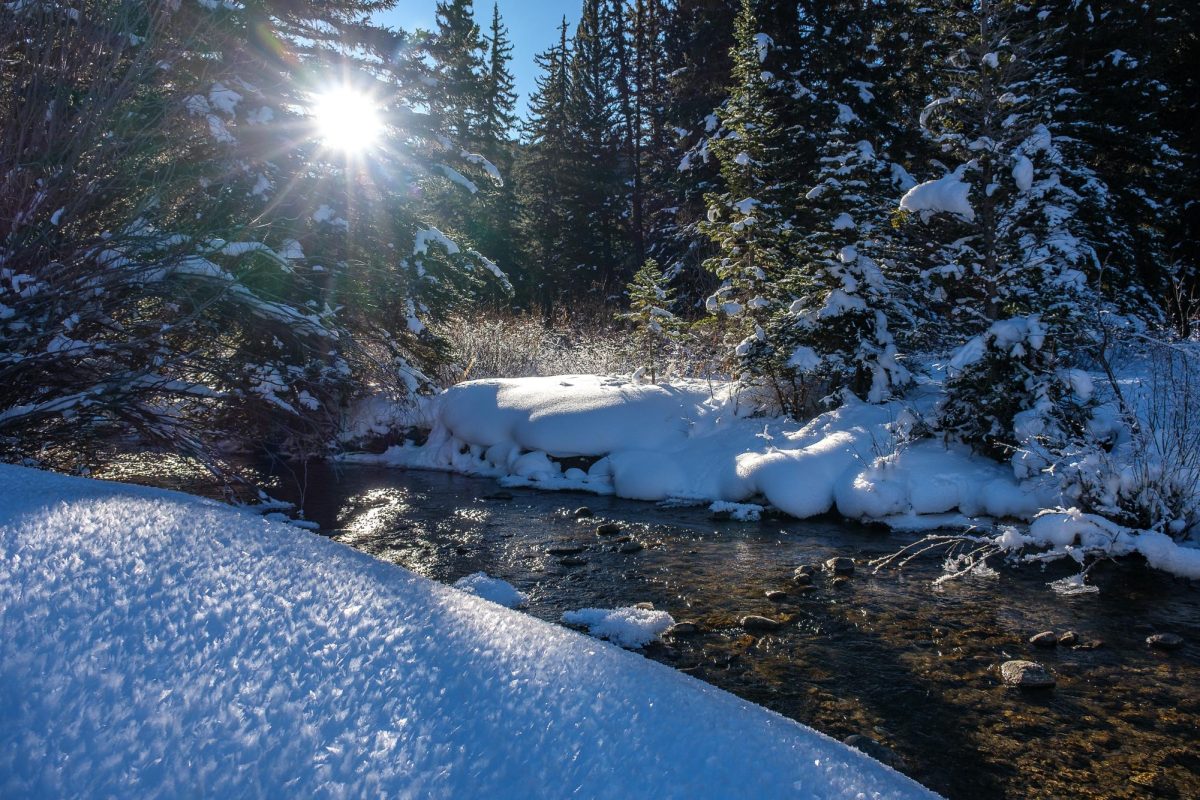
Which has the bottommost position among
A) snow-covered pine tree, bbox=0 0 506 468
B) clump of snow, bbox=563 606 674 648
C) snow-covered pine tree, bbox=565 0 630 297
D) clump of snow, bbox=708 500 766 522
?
clump of snow, bbox=563 606 674 648

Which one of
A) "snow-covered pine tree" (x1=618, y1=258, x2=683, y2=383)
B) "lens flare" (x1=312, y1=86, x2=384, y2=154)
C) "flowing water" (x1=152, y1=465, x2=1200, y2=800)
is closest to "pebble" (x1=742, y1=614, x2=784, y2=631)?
"flowing water" (x1=152, y1=465, x2=1200, y2=800)

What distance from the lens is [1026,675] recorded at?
10.9 ft

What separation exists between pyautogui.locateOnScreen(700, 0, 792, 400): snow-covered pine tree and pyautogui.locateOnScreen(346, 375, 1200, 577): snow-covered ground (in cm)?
101

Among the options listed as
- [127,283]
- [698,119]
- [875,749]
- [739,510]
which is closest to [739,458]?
[739,510]

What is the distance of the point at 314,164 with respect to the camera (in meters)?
9.55

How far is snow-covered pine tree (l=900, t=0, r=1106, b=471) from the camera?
6.20 m

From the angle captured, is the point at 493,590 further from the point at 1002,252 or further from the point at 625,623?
the point at 1002,252

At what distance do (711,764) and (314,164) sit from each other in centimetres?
1038

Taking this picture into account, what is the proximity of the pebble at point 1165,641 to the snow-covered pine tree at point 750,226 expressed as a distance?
18.0 feet

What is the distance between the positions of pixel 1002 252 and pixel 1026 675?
498 cm

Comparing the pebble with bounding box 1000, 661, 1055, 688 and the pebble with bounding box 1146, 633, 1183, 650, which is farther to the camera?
the pebble with bounding box 1146, 633, 1183, 650

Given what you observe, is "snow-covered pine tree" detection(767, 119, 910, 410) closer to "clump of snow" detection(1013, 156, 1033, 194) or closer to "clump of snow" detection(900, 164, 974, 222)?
"clump of snow" detection(900, 164, 974, 222)

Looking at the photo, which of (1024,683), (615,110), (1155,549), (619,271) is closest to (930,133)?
(1155,549)

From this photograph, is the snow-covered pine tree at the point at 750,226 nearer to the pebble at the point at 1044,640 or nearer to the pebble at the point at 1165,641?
the pebble at the point at 1044,640
